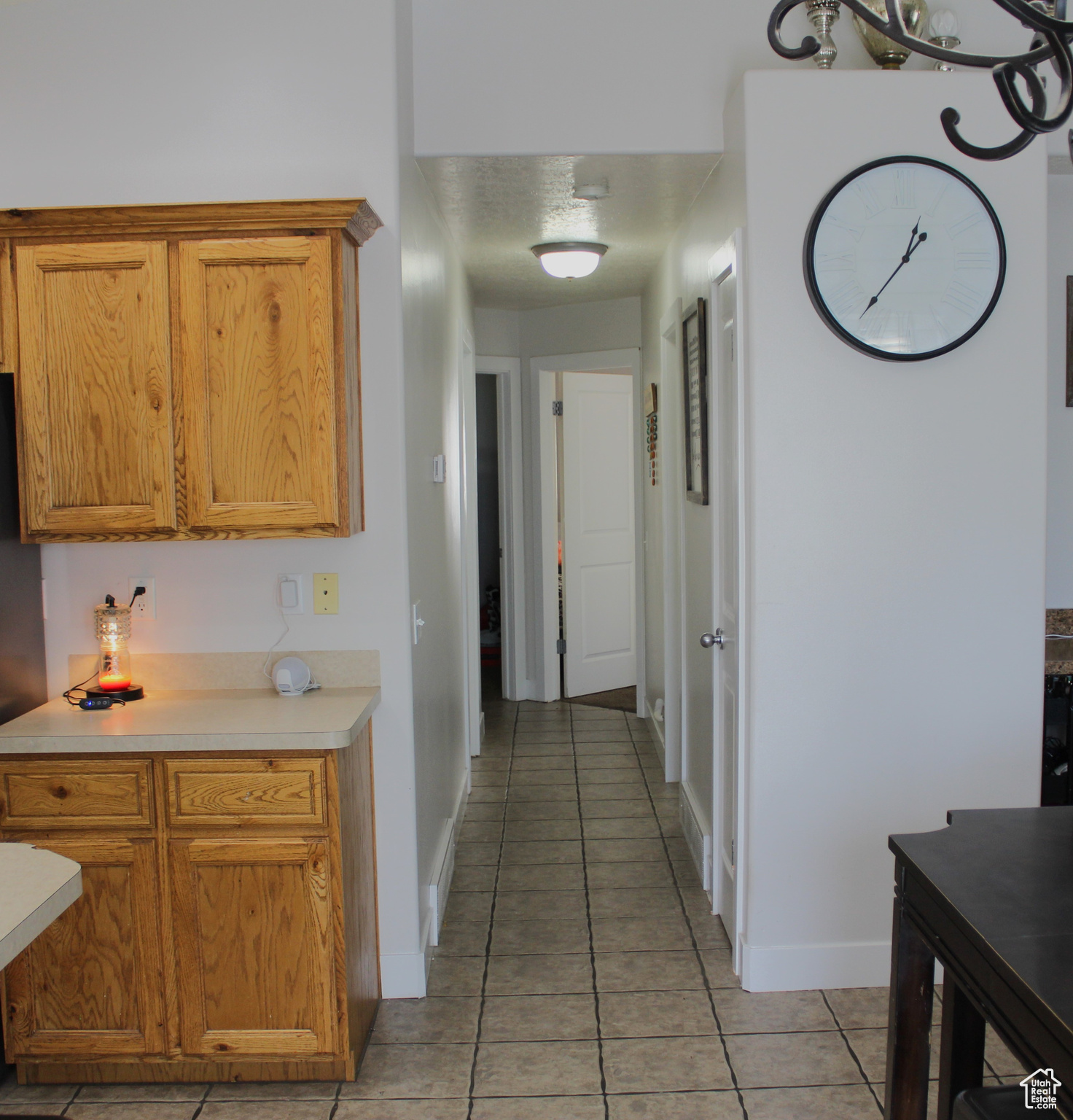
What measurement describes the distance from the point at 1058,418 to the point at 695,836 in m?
1.90

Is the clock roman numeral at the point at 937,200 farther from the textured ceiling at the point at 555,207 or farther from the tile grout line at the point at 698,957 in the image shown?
the tile grout line at the point at 698,957

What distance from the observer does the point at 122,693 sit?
2.60 m

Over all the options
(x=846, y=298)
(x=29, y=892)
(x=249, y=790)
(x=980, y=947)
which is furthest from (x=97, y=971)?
(x=846, y=298)

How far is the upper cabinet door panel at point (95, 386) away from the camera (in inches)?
95.0

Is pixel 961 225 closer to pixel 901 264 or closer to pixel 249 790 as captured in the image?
pixel 901 264

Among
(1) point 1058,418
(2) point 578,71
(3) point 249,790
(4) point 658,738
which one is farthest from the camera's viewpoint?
(4) point 658,738

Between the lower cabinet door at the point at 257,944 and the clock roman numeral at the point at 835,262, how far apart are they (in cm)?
191

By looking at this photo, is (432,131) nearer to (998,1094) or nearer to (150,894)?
(150,894)

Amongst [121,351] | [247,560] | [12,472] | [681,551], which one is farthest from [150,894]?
[681,551]

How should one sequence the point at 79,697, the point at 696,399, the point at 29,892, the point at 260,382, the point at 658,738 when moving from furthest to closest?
1. the point at 658,738
2. the point at 696,399
3. the point at 79,697
4. the point at 260,382
5. the point at 29,892

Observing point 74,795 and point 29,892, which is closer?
point 29,892

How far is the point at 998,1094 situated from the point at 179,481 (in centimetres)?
211

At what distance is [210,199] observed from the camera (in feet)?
8.70

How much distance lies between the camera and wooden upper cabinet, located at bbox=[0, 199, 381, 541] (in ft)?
7.88
